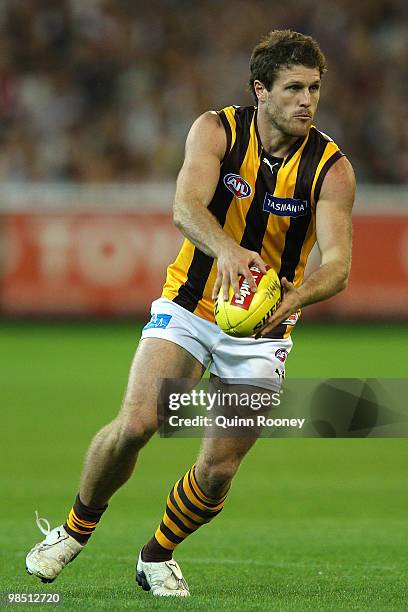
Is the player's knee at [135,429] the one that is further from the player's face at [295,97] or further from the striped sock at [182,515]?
the player's face at [295,97]

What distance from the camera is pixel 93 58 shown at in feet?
62.9

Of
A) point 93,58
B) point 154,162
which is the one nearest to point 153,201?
point 154,162

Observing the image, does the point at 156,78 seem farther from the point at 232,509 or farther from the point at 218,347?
the point at 218,347

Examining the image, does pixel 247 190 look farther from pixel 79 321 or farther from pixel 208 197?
pixel 79 321

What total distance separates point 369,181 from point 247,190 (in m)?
13.7

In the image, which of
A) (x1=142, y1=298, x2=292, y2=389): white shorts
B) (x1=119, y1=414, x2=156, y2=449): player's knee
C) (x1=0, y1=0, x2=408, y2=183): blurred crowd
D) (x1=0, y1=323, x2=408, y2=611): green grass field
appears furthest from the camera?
(x1=0, y1=0, x2=408, y2=183): blurred crowd

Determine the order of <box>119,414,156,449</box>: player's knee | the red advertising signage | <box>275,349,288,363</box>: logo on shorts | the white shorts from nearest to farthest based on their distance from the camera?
<box>119,414,156,449</box>: player's knee < the white shorts < <box>275,349,288,363</box>: logo on shorts < the red advertising signage

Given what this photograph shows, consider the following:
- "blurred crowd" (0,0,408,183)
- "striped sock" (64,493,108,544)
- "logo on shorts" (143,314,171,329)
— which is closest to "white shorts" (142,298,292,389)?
"logo on shorts" (143,314,171,329)

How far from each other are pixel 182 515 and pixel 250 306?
115 centimetres

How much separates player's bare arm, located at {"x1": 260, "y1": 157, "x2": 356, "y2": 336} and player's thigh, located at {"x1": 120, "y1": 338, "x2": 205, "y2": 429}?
516 mm

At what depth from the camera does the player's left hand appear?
4.84 meters

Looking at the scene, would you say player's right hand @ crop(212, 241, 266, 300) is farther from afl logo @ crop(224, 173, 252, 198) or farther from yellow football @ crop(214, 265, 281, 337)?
afl logo @ crop(224, 173, 252, 198)

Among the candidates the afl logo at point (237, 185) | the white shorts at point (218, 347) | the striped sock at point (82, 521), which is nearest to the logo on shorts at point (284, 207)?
the afl logo at point (237, 185)

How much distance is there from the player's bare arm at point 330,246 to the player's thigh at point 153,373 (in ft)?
1.69
